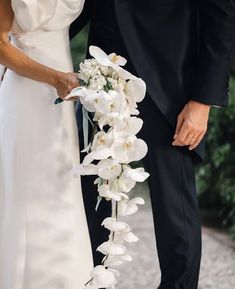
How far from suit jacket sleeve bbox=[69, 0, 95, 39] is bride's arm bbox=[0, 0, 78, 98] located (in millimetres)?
432

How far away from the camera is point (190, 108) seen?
233 centimetres

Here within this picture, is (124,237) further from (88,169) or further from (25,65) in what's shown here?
(25,65)

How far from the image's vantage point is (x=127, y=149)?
2141mm

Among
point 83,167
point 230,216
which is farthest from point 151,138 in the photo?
point 230,216

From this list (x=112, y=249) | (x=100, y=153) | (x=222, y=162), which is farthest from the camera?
(x=222, y=162)

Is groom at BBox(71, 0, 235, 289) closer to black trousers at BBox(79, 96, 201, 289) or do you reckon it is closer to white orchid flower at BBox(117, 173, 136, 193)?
black trousers at BBox(79, 96, 201, 289)

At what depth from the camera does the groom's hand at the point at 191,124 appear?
2318 mm

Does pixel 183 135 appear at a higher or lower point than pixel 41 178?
higher

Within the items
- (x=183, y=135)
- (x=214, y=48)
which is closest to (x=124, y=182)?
(x=183, y=135)

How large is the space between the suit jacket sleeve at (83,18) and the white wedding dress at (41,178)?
20 cm

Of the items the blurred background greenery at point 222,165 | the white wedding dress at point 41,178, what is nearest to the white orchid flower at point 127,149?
the white wedding dress at point 41,178

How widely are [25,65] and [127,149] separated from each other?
1.37ft

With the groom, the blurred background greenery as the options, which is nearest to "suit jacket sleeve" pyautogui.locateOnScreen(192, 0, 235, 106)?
the groom

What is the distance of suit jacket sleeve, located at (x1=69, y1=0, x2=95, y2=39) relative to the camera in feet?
8.17
